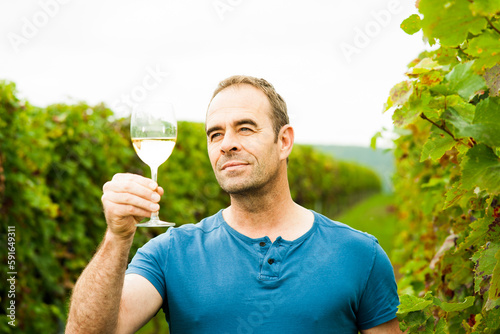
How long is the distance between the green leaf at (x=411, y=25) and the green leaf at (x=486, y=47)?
0.32 meters

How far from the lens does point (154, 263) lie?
2434 mm

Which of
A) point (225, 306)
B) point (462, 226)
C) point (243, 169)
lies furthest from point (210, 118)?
point (462, 226)

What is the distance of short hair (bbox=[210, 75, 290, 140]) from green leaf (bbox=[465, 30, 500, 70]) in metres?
1.73

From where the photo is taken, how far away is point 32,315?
181 inches

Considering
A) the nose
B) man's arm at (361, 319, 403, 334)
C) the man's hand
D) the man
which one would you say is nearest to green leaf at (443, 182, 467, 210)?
the man's hand

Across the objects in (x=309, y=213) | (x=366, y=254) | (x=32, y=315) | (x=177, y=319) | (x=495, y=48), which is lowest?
(x=32, y=315)

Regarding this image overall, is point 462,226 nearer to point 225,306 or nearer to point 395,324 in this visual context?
point 395,324

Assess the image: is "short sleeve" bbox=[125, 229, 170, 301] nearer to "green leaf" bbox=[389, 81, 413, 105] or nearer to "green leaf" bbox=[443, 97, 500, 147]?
"green leaf" bbox=[389, 81, 413, 105]

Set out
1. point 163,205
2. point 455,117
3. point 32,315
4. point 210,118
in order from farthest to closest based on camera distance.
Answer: point 163,205
point 32,315
point 210,118
point 455,117

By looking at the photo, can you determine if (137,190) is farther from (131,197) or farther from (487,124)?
(487,124)

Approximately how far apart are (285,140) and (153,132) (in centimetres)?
109

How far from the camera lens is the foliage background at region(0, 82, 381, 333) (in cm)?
440

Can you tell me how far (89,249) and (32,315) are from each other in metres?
1.06

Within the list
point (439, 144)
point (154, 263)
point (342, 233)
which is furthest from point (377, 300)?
point (439, 144)
